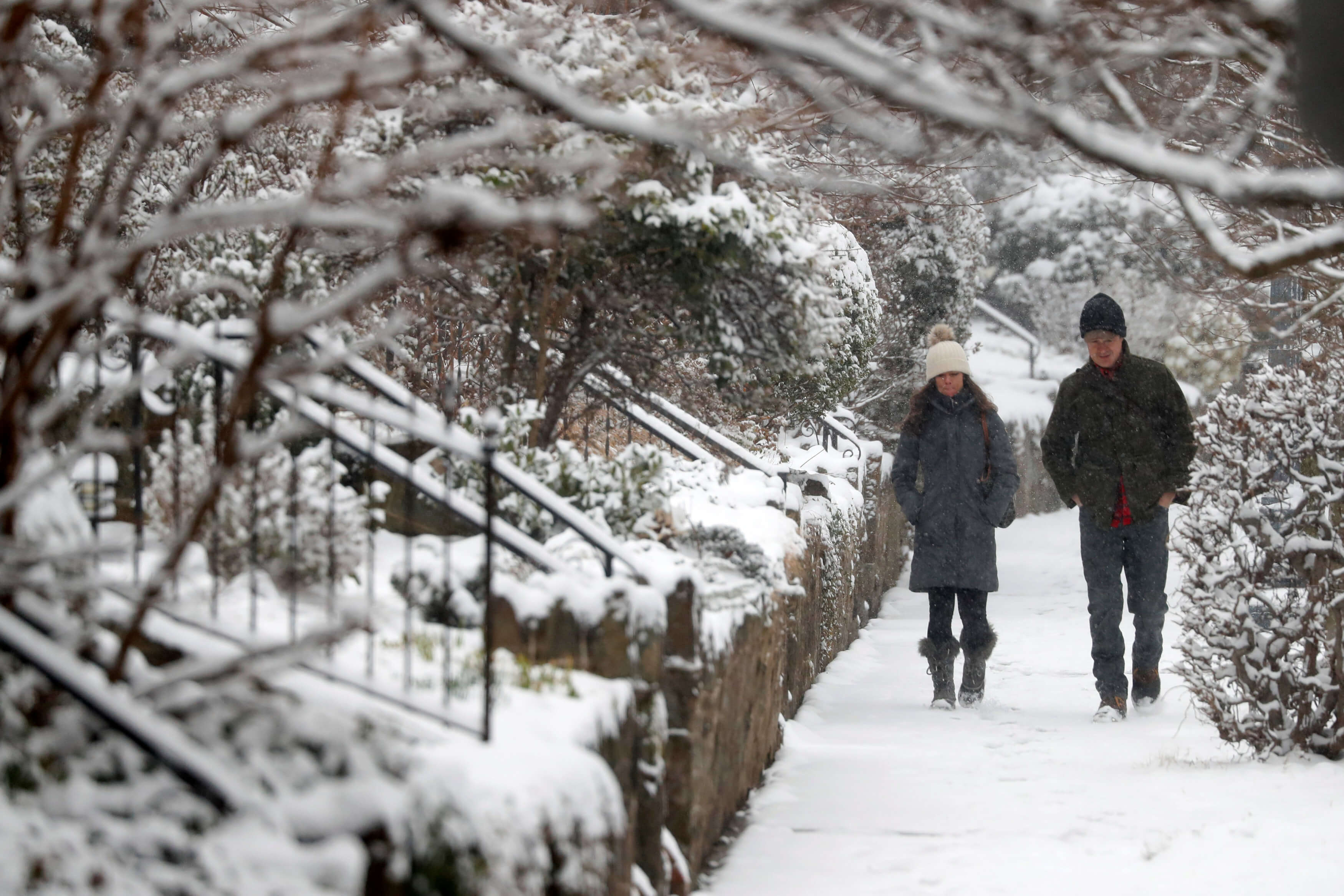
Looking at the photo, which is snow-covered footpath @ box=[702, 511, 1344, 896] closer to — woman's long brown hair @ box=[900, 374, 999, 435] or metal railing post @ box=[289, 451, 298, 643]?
woman's long brown hair @ box=[900, 374, 999, 435]

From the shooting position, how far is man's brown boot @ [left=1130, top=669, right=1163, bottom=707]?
6.63 m

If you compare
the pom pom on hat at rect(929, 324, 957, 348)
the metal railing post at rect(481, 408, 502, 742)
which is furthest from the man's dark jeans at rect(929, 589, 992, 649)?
the metal railing post at rect(481, 408, 502, 742)

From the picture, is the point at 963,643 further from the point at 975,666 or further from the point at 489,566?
the point at 489,566

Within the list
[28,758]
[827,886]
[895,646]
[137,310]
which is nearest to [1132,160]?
[137,310]

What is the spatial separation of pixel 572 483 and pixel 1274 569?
8.95 feet

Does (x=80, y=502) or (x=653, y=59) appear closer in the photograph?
(x=80, y=502)

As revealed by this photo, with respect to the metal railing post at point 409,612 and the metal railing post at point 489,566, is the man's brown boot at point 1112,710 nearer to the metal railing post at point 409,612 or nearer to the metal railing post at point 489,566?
the metal railing post at point 409,612

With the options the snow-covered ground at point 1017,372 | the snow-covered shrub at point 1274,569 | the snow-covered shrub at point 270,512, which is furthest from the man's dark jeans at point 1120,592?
the snow-covered ground at point 1017,372

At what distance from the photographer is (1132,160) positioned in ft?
7.63

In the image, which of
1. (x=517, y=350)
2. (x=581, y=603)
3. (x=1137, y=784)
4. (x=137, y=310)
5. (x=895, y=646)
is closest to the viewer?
(x=137, y=310)

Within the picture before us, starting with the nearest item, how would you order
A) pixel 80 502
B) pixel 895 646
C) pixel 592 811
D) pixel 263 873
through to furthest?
pixel 263 873 → pixel 592 811 → pixel 80 502 → pixel 895 646

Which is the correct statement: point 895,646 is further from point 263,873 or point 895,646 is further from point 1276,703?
point 263,873

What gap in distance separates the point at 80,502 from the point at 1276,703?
4293 millimetres

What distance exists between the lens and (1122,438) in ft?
21.4
